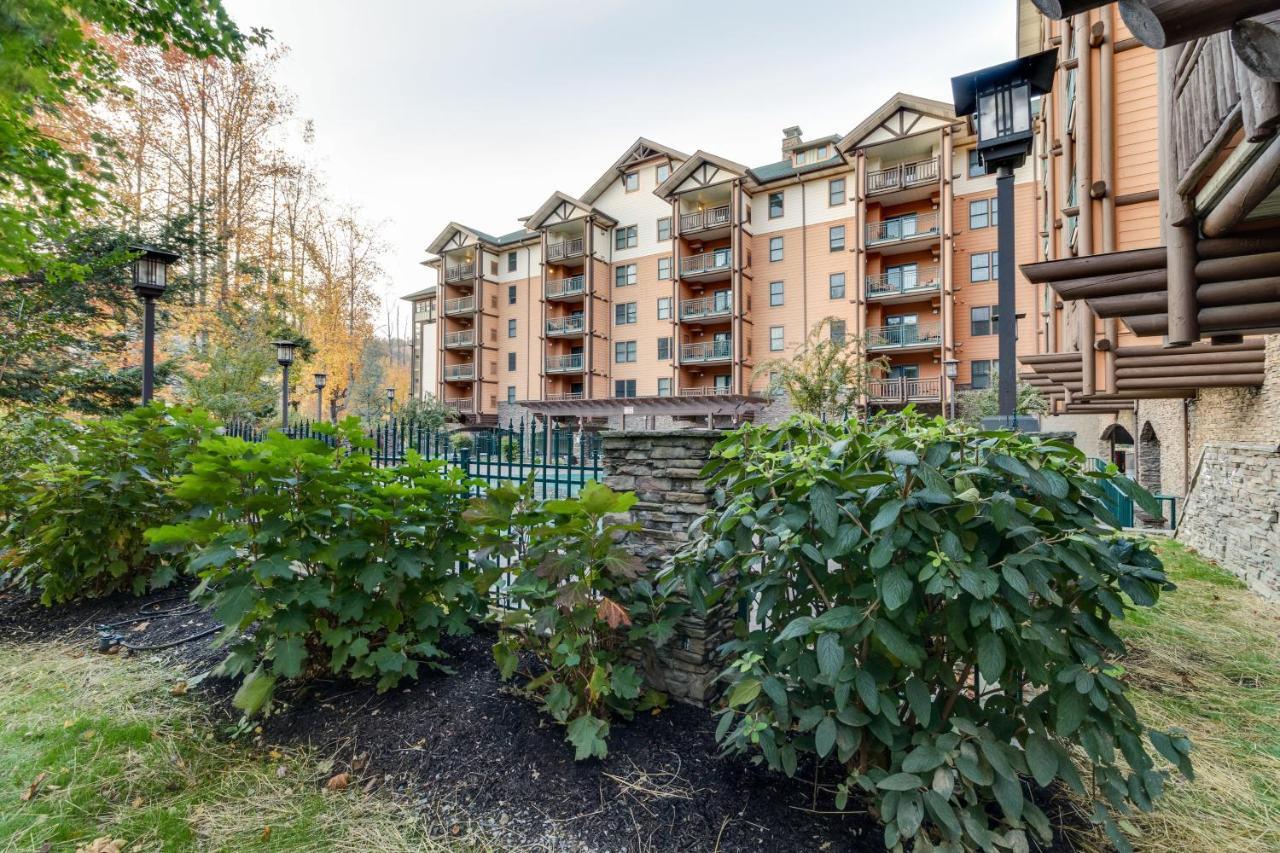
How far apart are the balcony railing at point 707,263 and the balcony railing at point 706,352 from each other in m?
3.13

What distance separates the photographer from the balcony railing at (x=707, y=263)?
23.6 meters

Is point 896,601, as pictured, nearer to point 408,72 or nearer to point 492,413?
point 408,72

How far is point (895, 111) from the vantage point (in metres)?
19.6

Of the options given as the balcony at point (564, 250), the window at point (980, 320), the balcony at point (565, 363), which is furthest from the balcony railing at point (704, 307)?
the window at point (980, 320)

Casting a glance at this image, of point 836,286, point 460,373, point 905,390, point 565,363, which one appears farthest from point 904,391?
point 460,373

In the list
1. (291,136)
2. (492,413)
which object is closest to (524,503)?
(291,136)

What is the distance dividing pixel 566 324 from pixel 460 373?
738 cm

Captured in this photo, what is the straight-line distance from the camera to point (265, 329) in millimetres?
16094

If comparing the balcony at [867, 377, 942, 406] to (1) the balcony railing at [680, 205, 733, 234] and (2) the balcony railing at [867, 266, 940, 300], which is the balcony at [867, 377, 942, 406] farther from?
(1) the balcony railing at [680, 205, 733, 234]

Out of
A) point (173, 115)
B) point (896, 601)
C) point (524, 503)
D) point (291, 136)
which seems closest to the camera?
point (896, 601)

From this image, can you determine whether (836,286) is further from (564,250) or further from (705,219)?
(564,250)

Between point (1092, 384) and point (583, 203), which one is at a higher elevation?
point (583, 203)

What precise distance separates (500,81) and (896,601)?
553 inches

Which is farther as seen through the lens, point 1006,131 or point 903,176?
point 903,176
